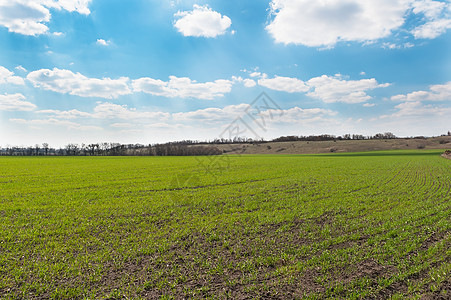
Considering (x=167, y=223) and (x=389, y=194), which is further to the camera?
(x=389, y=194)

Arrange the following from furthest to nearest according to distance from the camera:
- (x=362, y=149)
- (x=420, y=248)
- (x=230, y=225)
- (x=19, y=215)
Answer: (x=362, y=149) < (x=19, y=215) < (x=230, y=225) < (x=420, y=248)

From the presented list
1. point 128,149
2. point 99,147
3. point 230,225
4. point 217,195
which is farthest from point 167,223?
point 99,147

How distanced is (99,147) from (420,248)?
6809 inches

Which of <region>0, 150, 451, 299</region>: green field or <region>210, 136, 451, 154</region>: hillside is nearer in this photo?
<region>0, 150, 451, 299</region>: green field

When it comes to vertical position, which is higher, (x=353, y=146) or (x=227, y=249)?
(x=353, y=146)

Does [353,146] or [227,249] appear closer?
[227,249]

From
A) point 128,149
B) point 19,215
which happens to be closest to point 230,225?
point 19,215

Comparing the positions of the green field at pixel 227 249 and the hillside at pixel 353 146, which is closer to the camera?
the green field at pixel 227 249

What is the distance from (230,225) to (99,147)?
167 meters

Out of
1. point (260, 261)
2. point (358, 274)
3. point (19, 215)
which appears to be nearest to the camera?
point (358, 274)

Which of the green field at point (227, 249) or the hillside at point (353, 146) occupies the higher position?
the hillside at point (353, 146)

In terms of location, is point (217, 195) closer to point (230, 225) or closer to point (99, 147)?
point (230, 225)

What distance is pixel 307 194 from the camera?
20.2 metres

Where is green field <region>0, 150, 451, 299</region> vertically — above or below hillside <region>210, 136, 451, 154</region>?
below
